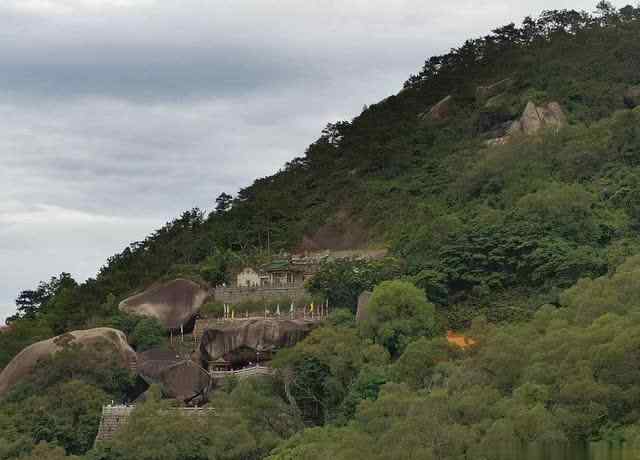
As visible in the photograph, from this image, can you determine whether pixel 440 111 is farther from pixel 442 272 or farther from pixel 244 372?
pixel 244 372

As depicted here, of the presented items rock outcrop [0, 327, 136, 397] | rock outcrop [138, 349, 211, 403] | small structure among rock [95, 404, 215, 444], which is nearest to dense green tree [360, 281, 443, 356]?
rock outcrop [138, 349, 211, 403]

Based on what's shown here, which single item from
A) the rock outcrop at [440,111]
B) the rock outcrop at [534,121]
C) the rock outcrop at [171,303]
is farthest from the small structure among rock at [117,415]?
the rock outcrop at [440,111]

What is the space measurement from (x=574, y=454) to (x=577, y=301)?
981 cm

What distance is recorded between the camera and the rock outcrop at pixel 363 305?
47.5m

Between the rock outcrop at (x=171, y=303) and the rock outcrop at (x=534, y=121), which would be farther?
the rock outcrop at (x=534, y=121)

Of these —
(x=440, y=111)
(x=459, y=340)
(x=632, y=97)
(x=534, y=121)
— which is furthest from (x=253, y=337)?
(x=440, y=111)

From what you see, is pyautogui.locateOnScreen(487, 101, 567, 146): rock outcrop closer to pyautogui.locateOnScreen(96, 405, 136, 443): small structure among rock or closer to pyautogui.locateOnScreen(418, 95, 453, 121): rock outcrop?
pyautogui.locateOnScreen(418, 95, 453, 121): rock outcrop

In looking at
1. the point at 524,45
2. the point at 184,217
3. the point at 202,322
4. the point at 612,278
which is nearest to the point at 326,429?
the point at 612,278

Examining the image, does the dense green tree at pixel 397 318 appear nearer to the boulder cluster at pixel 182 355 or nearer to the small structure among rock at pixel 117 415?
the boulder cluster at pixel 182 355

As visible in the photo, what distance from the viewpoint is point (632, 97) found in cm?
6688

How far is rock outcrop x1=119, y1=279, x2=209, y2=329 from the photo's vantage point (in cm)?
5297

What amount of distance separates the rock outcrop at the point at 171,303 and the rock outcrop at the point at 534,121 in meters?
19.5

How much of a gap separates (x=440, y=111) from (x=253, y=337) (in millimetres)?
29170

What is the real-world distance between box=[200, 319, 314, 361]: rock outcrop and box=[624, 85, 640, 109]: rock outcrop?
80.6 ft
